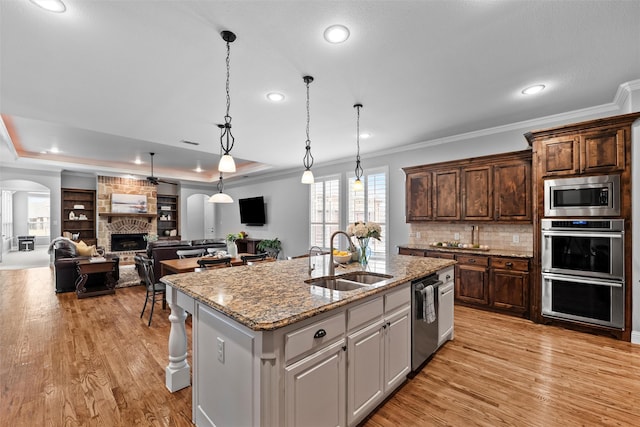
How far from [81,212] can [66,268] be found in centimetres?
466

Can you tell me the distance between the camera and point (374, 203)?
19.7 feet

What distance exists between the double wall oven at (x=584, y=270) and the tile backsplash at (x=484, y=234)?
0.67m

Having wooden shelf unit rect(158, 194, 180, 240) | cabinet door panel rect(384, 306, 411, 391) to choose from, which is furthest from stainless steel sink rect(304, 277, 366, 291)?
wooden shelf unit rect(158, 194, 180, 240)

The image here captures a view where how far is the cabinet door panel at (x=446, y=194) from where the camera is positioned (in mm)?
4672

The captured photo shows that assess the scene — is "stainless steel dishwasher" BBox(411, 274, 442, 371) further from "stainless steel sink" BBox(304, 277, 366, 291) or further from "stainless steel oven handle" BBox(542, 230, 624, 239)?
"stainless steel oven handle" BBox(542, 230, 624, 239)

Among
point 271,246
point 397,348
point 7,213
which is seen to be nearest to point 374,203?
point 271,246

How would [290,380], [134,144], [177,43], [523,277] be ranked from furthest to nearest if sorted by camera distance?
1. [134,144]
2. [523,277]
3. [177,43]
4. [290,380]

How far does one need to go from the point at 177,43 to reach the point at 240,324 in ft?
7.22

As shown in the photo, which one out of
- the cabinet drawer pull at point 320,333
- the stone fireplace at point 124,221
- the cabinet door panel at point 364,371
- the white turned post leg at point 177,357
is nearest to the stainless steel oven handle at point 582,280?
the cabinet door panel at point 364,371

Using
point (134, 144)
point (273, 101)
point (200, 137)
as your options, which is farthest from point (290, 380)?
point (134, 144)

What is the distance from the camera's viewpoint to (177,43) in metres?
2.28

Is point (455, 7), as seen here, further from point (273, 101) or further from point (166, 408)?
point (166, 408)

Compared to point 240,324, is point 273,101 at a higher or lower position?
higher

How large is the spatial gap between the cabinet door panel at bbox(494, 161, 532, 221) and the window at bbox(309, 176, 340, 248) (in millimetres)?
3329
